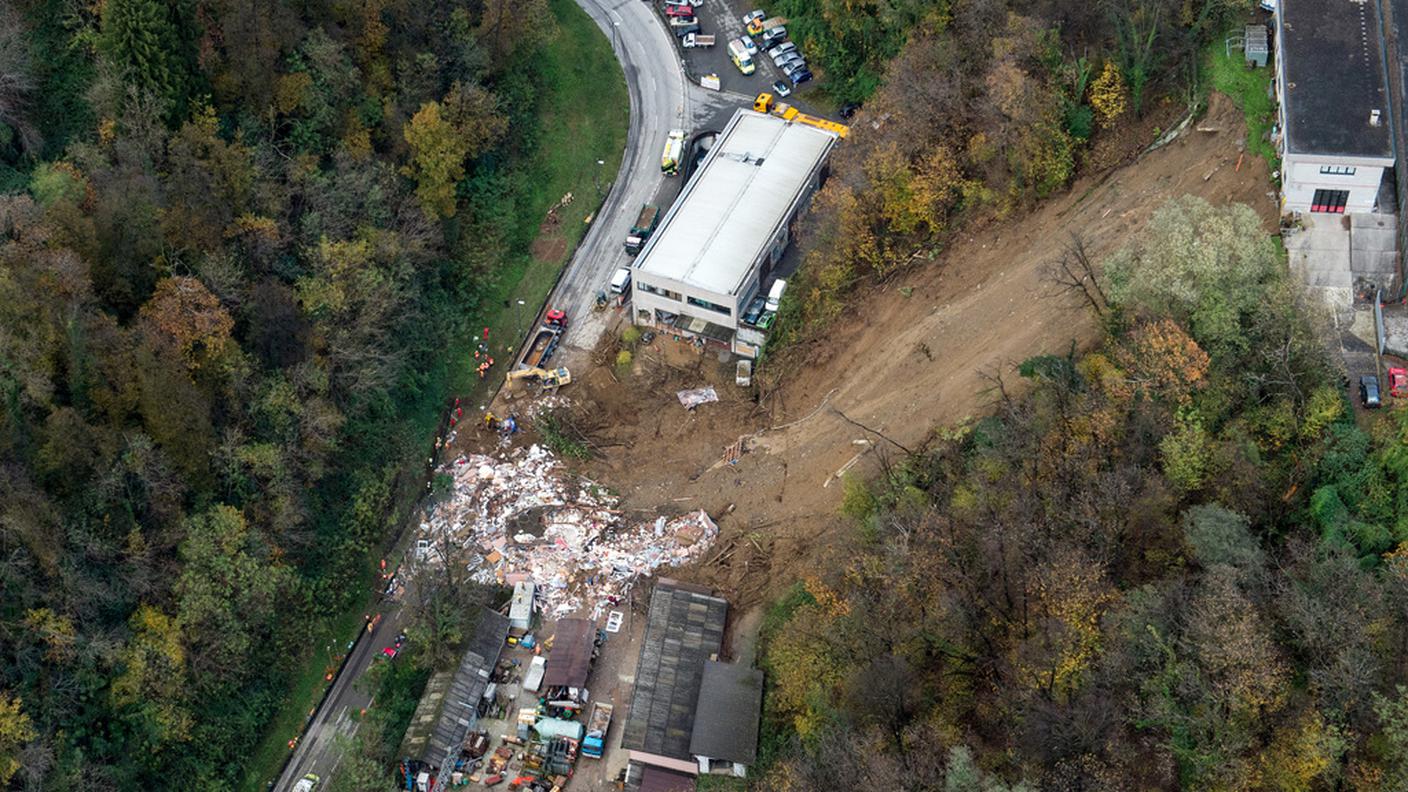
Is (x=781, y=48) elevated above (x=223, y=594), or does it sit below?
above

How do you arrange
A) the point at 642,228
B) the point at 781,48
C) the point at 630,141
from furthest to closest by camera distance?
the point at 781,48 → the point at 630,141 → the point at 642,228

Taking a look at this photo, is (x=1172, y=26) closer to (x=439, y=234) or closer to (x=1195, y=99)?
(x=1195, y=99)

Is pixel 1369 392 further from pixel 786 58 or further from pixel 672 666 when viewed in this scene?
pixel 786 58

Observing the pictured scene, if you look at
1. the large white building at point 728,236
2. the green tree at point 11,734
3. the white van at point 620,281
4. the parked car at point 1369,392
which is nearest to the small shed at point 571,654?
the large white building at point 728,236

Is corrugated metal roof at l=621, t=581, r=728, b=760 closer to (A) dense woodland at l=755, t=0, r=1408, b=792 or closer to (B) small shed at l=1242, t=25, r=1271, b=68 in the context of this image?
(A) dense woodland at l=755, t=0, r=1408, b=792

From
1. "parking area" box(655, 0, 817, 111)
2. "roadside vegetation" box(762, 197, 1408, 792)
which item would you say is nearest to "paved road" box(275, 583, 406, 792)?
"roadside vegetation" box(762, 197, 1408, 792)

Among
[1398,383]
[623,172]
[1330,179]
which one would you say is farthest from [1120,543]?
[623,172]

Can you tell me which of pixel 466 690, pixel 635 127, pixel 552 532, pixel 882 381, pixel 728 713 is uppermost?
pixel 635 127
